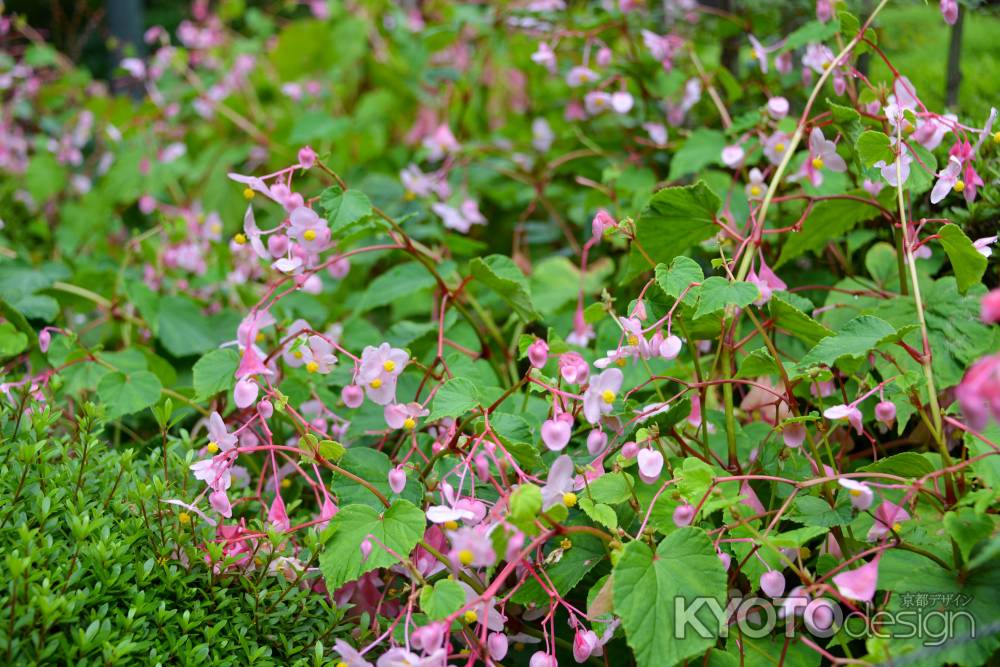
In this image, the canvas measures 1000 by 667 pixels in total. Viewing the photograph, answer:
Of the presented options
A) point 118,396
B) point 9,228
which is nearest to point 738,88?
point 118,396

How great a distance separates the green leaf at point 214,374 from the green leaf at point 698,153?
93cm

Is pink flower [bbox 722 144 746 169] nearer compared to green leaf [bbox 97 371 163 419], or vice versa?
green leaf [bbox 97 371 163 419]

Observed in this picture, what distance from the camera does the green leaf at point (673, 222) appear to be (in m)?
1.25

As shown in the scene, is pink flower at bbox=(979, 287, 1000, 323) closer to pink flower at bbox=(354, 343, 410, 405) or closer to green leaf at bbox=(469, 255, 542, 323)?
pink flower at bbox=(354, 343, 410, 405)

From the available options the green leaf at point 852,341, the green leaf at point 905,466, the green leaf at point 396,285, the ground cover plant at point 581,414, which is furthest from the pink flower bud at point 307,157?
the green leaf at point 905,466

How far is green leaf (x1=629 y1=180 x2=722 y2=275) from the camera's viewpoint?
125cm

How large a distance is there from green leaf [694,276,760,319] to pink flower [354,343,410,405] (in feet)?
1.29

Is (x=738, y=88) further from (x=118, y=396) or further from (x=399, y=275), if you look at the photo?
(x=118, y=396)

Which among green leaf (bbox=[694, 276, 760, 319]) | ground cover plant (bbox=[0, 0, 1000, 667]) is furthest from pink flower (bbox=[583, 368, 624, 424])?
green leaf (bbox=[694, 276, 760, 319])

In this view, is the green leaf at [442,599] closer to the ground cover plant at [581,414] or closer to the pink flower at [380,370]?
the ground cover plant at [581,414]

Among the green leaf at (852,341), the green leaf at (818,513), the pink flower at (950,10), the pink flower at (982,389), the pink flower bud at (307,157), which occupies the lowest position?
the green leaf at (818,513)

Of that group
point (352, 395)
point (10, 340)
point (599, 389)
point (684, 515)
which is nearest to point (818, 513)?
point (684, 515)

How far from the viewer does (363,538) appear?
1020mm

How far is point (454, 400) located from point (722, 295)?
1.18 feet
